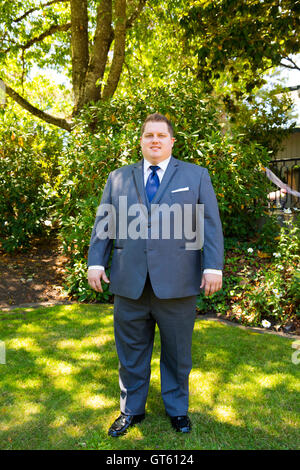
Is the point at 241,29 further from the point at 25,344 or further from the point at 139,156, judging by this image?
the point at 25,344

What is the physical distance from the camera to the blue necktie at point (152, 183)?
267 cm

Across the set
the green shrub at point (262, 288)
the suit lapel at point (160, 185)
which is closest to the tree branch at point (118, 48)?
the green shrub at point (262, 288)

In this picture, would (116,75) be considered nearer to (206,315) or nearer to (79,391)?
(206,315)

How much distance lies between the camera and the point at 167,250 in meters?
2.54

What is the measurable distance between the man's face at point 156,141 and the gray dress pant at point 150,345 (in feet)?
2.79

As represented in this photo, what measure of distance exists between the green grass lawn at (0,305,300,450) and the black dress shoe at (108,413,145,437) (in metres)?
0.05

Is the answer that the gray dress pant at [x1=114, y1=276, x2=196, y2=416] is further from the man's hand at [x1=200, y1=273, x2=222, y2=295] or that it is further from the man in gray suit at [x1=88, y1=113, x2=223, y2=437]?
the man's hand at [x1=200, y1=273, x2=222, y2=295]

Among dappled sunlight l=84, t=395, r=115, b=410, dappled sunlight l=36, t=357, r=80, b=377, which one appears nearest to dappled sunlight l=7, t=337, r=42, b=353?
dappled sunlight l=36, t=357, r=80, b=377

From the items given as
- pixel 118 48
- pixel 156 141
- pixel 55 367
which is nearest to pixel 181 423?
pixel 55 367

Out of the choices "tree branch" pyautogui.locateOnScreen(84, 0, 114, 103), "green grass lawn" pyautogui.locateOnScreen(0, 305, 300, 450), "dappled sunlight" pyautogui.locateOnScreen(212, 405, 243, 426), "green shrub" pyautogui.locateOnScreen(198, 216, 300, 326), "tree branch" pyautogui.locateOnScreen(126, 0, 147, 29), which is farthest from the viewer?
"tree branch" pyautogui.locateOnScreen(126, 0, 147, 29)

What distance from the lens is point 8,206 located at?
768 cm

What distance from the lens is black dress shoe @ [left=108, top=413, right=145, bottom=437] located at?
8.72ft

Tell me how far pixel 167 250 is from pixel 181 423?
4.07 feet

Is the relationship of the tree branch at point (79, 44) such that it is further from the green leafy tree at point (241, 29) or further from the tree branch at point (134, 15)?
the green leafy tree at point (241, 29)
